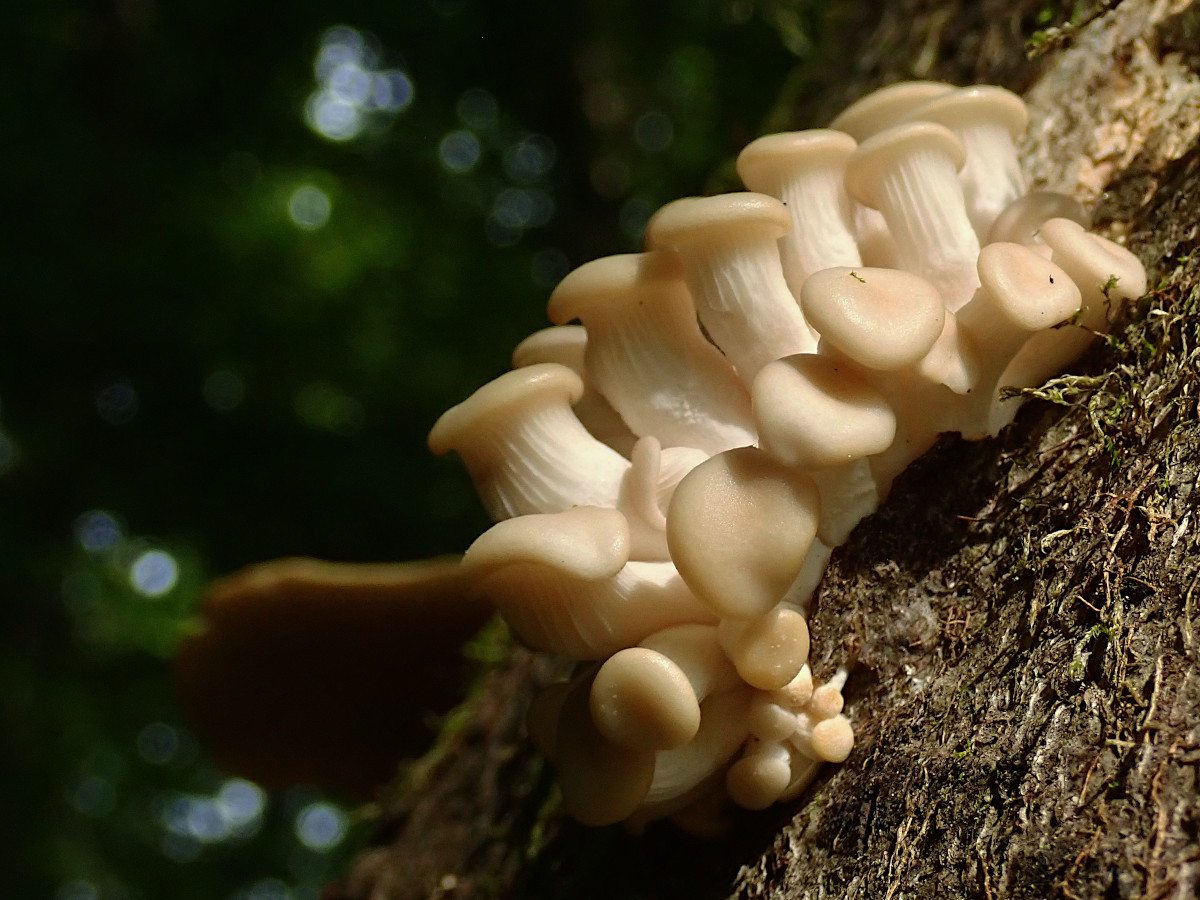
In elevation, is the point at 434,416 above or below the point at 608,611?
below

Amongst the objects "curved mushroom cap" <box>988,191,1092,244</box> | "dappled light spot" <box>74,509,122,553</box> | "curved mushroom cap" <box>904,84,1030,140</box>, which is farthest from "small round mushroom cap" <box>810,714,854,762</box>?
"dappled light spot" <box>74,509,122,553</box>

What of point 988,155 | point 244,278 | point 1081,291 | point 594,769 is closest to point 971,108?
point 988,155

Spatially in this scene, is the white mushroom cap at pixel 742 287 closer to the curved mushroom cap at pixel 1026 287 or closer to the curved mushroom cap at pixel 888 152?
the curved mushroom cap at pixel 888 152

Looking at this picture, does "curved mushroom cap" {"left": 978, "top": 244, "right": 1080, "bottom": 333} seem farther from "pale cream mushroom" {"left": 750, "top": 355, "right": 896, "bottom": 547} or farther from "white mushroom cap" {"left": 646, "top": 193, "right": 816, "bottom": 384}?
"white mushroom cap" {"left": 646, "top": 193, "right": 816, "bottom": 384}

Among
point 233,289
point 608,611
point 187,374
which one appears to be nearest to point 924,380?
point 608,611

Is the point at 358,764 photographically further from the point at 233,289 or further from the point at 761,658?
the point at 233,289

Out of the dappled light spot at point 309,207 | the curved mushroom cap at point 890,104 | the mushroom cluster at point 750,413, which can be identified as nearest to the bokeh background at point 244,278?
the dappled light spot at point 309,207

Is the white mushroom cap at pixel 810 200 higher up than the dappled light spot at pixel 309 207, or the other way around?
the dappled light spot at pixel 309 207
